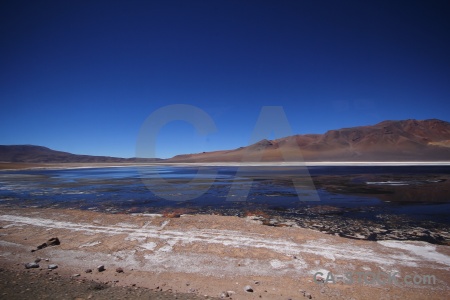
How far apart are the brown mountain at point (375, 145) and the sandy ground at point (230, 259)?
108 metres

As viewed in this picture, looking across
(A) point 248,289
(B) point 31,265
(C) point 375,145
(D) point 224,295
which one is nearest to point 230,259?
(A) point 248,289

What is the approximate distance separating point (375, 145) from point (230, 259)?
141m

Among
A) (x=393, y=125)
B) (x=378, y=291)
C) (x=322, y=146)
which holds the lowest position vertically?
(x=378, y=291)

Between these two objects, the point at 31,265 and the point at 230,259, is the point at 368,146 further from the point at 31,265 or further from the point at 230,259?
the point at 31,265

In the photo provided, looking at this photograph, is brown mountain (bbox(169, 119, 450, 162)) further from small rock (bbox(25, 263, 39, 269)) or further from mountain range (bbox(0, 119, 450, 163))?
small rock (bbox(25, 263, 39, 269))

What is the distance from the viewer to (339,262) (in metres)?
5.88

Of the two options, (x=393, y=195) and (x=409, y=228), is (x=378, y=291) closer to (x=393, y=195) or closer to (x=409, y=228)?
(x=409, y=228)

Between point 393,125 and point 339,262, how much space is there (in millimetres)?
174702

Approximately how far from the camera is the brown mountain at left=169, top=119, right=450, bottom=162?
105 metres

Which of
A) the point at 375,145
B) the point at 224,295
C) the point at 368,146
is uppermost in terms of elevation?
the point at 375,145

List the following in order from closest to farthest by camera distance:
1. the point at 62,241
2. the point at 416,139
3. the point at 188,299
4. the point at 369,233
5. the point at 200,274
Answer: the point at 188,299, the point at 200,274, the point at 62,241, the point at 369,233, the point at 416,139

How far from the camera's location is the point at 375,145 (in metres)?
124

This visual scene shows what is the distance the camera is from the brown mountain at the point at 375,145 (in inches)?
4148

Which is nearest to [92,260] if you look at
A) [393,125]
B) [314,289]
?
[314,289]
